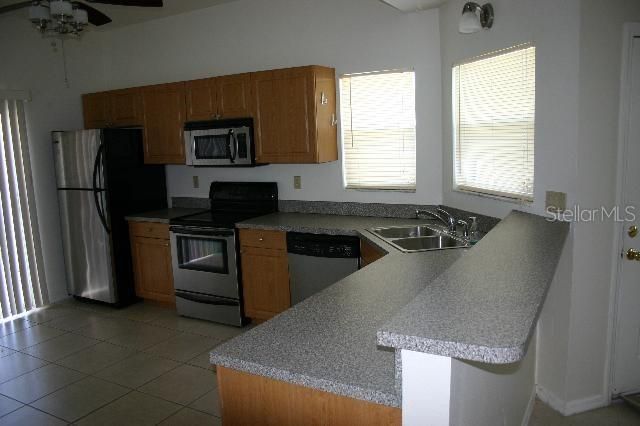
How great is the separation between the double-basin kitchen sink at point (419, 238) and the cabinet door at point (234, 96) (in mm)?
1598

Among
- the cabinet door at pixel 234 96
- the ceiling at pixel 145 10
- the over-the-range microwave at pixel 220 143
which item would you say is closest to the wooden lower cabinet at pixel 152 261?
the over-the-range microwave at pixel 220 143

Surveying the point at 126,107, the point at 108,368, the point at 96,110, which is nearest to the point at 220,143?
the point at 126,107

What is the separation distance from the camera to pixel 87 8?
2912 millimetres

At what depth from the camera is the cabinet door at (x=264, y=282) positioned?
157 inches

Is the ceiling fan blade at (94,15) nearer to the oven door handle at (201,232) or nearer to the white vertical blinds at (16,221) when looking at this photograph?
the oven door handle at (201,232)

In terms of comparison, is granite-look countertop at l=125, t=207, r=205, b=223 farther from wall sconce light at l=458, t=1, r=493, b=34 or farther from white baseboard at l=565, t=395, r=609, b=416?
white baseboard at l=565, t=395, r=609, b=416

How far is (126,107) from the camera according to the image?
488 centimetres

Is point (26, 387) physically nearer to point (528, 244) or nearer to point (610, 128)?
point (528, 244)

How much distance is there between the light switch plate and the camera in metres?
2.63

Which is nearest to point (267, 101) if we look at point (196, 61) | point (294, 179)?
point (294, 179)

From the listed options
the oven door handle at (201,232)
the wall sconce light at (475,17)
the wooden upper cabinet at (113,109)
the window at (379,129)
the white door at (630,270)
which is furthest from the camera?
the wooden upper cabinet at (113,109)

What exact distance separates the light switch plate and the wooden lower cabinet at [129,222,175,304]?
10.6ft

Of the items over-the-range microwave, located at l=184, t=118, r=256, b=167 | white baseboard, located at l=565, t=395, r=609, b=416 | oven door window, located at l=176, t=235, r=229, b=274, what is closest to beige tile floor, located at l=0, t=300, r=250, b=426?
oven door window, located at l=176, t=235, r=229, b=274

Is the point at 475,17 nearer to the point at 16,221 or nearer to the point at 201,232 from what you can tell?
the point at 201,232
